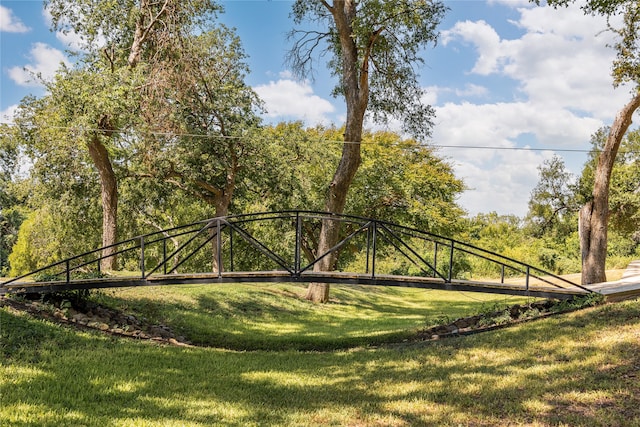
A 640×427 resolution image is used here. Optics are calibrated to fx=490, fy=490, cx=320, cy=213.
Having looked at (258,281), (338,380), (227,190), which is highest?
(227,190)

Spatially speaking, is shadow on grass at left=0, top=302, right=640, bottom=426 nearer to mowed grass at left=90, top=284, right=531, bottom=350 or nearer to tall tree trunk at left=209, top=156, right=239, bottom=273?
mowed grass at left=90, top=284, right=531, bottom=350

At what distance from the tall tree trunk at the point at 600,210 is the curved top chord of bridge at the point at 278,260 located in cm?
93

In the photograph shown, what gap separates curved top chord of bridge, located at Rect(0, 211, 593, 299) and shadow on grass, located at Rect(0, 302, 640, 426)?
129 centimetres

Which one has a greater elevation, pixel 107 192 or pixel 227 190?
pixel 227 190

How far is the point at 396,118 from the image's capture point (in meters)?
17.1

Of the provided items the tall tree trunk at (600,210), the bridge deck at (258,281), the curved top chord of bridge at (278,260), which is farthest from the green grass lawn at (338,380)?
the tall tree trunk at (600,210)

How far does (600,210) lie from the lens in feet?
42.9

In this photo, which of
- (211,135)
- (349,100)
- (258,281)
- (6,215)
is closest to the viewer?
(258,281)

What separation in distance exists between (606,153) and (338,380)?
33.1ft

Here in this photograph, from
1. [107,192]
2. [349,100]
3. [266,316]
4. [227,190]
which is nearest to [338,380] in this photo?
[266,316]

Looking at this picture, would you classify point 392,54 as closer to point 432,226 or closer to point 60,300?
point 432,226

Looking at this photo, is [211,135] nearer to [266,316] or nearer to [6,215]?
[266,316]

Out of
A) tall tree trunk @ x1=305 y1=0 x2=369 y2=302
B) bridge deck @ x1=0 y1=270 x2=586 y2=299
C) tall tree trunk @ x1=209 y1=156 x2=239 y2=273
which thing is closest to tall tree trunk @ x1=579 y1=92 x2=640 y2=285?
bridge deck @ x1=0 y1=270 x2=586 y2=299

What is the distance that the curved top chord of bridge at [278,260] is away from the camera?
946 cm
